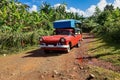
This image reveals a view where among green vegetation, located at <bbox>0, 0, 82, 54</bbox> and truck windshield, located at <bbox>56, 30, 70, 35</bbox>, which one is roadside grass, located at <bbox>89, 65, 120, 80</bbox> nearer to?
truck windshield, located at <bbox>56, 30, 70, 35</bbox>

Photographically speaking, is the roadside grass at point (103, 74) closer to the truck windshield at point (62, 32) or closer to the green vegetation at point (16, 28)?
the truck windshield at point (62, 32)

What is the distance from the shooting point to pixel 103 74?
799cm

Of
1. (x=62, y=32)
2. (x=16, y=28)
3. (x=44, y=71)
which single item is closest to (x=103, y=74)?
(x=44, y=71)

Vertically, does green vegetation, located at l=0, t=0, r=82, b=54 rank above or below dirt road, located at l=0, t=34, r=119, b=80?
above

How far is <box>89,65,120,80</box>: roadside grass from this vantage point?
7.61 m

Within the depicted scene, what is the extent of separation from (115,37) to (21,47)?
299 inches

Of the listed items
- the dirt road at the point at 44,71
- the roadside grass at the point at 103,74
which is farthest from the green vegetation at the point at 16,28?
the roadside grass at the point at 103,74

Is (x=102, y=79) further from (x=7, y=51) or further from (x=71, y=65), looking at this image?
(x=7, y=51)

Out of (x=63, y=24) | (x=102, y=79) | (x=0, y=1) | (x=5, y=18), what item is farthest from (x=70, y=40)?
(x=0, y=1)

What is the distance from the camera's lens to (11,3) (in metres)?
25.2

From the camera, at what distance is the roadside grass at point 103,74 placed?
7.61 meters

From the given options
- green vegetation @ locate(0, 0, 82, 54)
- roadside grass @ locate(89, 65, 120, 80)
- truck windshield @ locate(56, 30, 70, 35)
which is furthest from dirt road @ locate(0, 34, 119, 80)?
green vegetation @ locate(0, 0, 82, 54)

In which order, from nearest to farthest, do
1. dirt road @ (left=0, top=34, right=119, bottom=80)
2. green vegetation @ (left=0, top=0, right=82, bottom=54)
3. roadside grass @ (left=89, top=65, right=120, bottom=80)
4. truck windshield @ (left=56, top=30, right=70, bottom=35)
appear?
1. roadside grass @ (left=89, top=65, right=120, bottom=80)
2. dirt road @ (left=0, top=34, right=119, bottom=80)
3. truck windshield @ (left=56, top=30, right=70, bottom=35)
4. green vegetation @ (left=0, top=0, right=82, bottom=54)

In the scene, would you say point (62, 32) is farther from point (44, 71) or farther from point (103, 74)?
point (103, 74)
